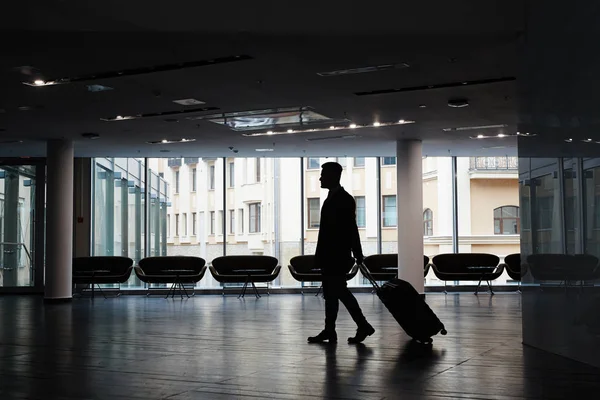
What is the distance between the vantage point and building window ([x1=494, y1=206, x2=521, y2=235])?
20.3 meters

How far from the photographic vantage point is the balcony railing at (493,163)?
768 inches

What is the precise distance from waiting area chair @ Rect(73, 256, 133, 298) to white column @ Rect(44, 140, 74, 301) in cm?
112

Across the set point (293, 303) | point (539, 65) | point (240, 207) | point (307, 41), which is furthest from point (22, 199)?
point (539, 65)

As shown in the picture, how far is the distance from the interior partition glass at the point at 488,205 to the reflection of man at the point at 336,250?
12434 mm

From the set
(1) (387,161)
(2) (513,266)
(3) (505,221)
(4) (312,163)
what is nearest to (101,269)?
(4) (312,163)

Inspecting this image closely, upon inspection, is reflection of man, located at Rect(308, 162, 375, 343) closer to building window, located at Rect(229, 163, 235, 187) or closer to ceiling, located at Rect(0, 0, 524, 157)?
ceiling, located at Rect(0, 0, 524, 157)

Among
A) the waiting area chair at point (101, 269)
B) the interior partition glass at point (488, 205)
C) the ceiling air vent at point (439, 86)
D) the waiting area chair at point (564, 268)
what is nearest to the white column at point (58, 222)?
the waiting area chair at point (101, 269)

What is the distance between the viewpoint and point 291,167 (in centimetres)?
1945

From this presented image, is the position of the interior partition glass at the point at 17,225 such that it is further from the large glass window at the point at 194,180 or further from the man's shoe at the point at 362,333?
the man's shoe at the point at 362,333

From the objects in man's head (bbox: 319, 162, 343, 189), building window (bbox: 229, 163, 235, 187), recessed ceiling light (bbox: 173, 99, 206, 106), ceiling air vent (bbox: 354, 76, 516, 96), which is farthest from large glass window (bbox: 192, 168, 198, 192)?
man's head (bbox: 319, 162, 343, 189)

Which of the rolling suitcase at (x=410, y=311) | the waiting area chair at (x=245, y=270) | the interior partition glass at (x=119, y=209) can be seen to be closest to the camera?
the rolling suitcase at (x=410, y=311)

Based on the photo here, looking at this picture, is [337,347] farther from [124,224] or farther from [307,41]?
[124,224]

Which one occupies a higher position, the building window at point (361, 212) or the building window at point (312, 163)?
the building window at point (312, 163)

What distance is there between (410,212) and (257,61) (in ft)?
24.7
